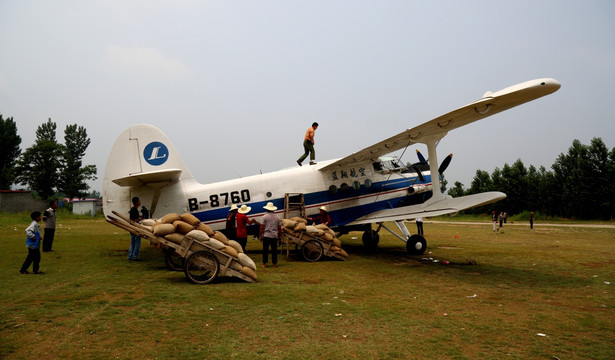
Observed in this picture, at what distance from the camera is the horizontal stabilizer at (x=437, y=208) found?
1086cm

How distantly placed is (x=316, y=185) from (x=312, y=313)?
27.2ft

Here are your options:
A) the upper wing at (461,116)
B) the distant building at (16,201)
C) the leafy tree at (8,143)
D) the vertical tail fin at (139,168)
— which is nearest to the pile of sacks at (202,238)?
the vertical tail fin at (139,168)

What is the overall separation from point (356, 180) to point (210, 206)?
5.67 m

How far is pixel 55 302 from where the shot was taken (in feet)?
20.2

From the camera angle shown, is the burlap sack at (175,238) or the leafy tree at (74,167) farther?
the leafy tree at (74,167)

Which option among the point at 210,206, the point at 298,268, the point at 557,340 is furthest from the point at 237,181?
the point at 557,340

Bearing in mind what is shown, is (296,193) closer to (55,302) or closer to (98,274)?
(98,274)

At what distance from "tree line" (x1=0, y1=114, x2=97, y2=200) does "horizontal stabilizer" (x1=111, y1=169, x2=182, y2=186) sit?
2699 inches

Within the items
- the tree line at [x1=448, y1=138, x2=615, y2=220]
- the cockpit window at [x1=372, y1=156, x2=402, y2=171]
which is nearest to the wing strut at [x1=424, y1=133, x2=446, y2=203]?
the cockpit window at [x1=372, y1=156, x2=402, y2=171]

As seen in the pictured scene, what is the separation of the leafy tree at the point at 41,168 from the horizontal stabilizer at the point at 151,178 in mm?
68551

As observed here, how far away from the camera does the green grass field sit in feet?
13.9

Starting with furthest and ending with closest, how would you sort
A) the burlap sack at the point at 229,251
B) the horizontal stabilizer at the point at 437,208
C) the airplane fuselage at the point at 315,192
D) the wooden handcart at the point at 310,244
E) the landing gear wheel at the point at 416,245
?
the landing gear wheel at the point at 416,245 → the airplane fuselage at the point at 315,192 → the wooden handcart at the point at 310,244 → the horizontal stabilizer at the point at 437,208 → the burlap sack at the point at 229,251

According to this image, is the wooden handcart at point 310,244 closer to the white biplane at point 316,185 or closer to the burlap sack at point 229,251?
the white biplane at point 316,185

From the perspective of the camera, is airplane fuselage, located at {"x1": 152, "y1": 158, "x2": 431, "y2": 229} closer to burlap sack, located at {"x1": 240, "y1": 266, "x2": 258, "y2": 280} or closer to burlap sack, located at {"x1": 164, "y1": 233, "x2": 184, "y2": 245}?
burlap sack, located at {"x1": 164, "y1": 233, "x2": 184, "y2": 245}
